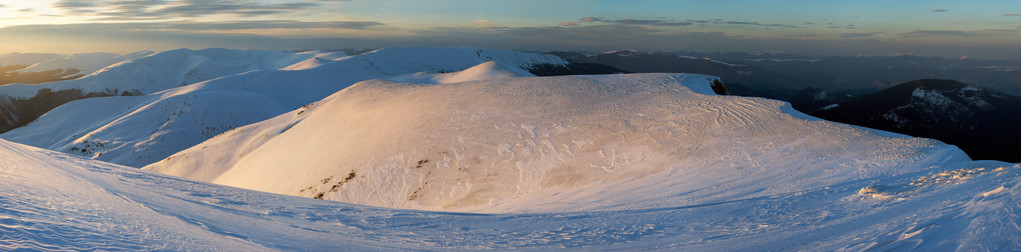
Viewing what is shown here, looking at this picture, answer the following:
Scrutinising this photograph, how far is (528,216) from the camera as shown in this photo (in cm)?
1259

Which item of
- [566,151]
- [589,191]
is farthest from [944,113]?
[589,191]

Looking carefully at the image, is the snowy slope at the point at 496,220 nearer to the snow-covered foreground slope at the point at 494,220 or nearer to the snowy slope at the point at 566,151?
the snow-covered foreground slope at the point at 494,220

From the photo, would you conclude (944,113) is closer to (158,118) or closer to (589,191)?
(589,191)

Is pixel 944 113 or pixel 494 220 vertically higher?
pixel 494 220

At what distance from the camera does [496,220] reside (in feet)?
39.5

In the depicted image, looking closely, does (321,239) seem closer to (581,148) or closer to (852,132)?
(581,148)

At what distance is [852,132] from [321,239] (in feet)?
66.4

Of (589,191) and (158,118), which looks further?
(158,118)

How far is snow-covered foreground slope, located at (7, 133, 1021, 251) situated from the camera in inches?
308

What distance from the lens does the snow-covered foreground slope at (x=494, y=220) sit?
782cm

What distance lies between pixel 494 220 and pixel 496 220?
48 millimetres

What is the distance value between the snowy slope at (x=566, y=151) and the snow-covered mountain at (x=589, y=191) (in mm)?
129

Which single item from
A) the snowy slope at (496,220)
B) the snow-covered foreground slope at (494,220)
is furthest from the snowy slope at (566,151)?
the snowy slope at (496,220)

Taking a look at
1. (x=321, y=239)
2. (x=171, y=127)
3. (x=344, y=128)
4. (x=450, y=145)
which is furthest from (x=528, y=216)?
(x=171, y=127)
